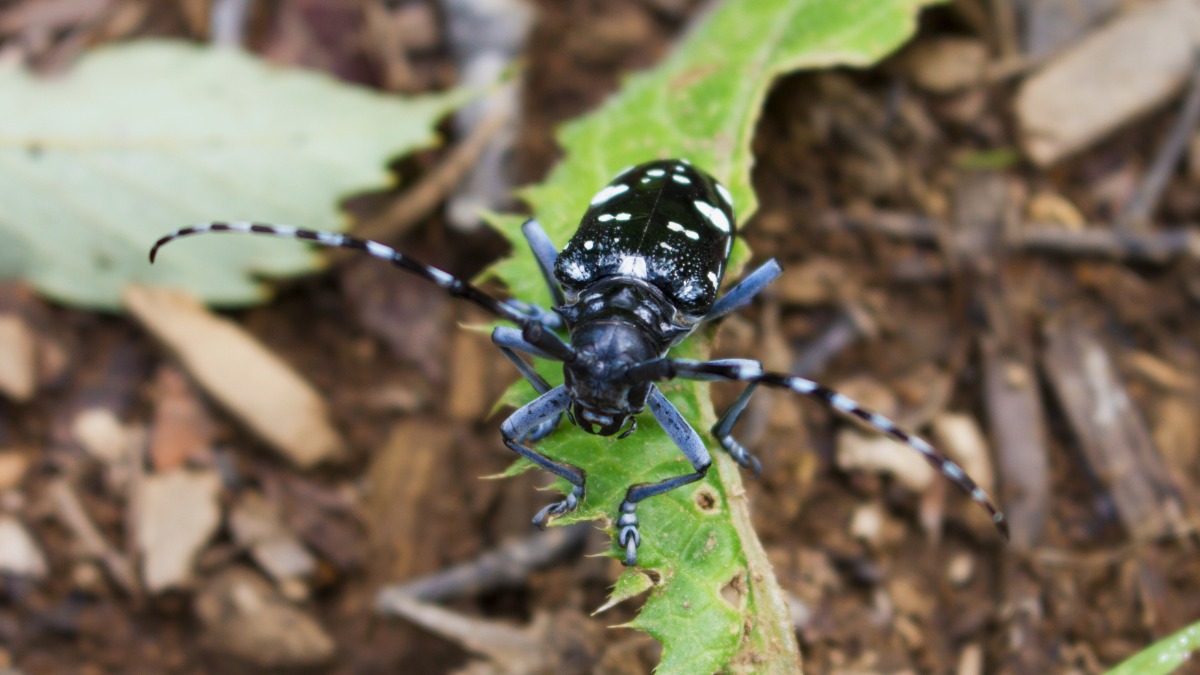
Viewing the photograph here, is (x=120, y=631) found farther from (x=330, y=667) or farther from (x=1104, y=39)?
(x=1104, y=39)

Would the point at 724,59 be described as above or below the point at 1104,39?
below

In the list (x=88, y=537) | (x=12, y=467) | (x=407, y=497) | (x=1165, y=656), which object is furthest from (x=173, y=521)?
(x=1165, y=656)

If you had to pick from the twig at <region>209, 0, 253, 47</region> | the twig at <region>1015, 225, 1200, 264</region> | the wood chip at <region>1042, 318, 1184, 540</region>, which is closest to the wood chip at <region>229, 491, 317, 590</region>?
the twig at <region>209, 0, 253, 47</region>

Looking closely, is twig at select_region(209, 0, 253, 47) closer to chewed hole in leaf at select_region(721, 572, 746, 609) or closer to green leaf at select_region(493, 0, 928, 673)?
green leaf at select_region(493, 0, 928, 673)

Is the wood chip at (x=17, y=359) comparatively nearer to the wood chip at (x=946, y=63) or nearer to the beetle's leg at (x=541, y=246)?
the beetle's leg at (x=541, y=246)

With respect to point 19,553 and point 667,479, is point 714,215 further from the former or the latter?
point 19,553

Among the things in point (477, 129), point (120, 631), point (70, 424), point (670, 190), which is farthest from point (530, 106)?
point (120, 631)

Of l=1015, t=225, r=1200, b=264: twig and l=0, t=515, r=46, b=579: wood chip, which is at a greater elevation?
l=1015, t=225, r=1200, b=264: twig
